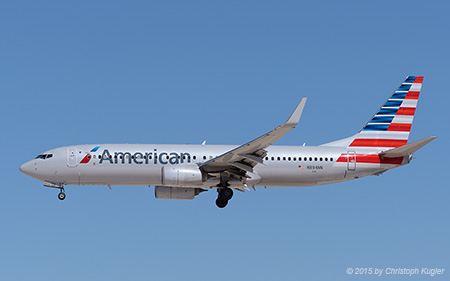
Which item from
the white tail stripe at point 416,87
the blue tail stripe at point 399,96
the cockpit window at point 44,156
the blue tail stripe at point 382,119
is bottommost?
the cockpit window at point 44,156

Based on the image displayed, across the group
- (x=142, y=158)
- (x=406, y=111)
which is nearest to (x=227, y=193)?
(x=142, y=158)

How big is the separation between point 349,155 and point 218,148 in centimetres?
835

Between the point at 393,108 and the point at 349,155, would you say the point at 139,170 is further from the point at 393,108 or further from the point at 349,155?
the point at 393,108

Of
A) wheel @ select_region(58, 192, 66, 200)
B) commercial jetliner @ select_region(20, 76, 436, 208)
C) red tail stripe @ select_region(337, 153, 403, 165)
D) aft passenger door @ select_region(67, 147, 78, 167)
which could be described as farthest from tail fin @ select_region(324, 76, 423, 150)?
wheel @ select_region(58, 192, 66, 200)

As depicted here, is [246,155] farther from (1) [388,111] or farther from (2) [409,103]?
(2) [409,103]

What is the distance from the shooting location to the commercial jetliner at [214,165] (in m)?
46.4

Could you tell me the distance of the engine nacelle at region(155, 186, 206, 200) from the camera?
4875 centimetres

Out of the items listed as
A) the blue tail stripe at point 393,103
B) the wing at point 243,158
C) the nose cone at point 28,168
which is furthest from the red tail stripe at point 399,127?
the nose cone at point 28,168

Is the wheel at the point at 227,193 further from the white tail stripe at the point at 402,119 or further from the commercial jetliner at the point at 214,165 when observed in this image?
the white tail stripe at the point at 402,119

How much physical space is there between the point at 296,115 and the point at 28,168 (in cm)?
1769

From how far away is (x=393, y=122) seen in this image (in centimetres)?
5259

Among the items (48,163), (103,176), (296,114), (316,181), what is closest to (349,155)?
(316,181)

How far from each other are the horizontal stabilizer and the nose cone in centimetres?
2167

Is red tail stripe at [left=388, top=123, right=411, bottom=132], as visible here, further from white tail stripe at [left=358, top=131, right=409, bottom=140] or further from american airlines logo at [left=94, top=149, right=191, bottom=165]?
american airlines logo at [left=94, top=149, right=191, bottom=165]
